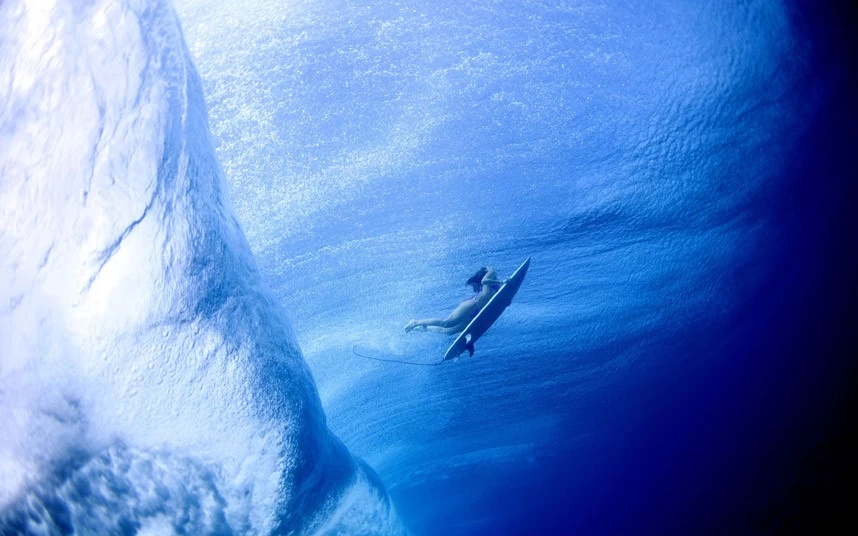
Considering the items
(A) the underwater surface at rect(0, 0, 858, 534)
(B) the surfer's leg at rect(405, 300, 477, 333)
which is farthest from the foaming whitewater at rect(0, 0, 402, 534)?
(B) the surfer's leg at rect(405, 300, 477, 333)

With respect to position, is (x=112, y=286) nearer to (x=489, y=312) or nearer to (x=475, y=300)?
(x=475, y=300)

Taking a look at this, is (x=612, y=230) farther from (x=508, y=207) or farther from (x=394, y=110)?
(x=394, y=110)

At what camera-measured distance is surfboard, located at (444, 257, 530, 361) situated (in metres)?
5.72

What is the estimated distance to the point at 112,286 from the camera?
3393mm

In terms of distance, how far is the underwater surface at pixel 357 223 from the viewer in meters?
3.30

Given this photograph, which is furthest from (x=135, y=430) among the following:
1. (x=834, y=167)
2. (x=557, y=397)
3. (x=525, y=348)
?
(x=834, y=167)

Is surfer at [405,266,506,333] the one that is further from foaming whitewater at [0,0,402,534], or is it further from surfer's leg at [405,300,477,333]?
foaming whitewater at [0,0,402,534]

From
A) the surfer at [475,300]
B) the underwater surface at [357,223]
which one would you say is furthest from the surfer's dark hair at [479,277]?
the underwater surface at [357,223]

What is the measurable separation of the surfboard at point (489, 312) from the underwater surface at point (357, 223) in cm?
228

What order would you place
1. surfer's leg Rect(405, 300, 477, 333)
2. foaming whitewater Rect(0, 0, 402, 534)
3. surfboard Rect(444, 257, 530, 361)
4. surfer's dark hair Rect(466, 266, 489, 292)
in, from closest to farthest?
foaming whitewater Rect(0, 0, 402, 534) → surfboard Rect(444, 257, 530, 361) → surfer's dark hair Rect(466, 266, 489, 292) → surfer's leg Rect(405, 300, 477, 333)

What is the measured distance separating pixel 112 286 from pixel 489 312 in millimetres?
4402

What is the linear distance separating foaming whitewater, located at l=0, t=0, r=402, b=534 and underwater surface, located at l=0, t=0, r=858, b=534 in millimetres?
21

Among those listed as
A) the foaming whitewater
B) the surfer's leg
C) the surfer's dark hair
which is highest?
the foaming whitewater

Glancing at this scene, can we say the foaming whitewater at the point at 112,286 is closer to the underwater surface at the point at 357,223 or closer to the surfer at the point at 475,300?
the underwater surface at the point at 357,223
